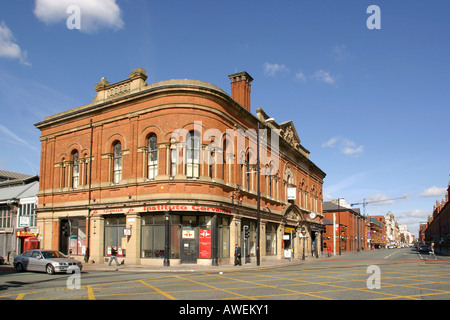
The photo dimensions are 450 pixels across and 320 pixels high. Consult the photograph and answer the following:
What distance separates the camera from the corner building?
28.3m

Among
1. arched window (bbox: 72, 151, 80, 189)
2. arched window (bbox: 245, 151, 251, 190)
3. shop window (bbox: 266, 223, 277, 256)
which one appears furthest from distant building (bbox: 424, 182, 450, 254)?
arched window (bbox: 72, 151, 80, 189)

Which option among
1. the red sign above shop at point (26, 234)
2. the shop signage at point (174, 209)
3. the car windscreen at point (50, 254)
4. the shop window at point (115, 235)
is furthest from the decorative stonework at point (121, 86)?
the red sign above shop at point (26, 234)

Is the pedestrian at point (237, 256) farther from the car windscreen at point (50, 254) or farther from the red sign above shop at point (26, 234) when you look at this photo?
the red sign above shop at point (26, 234)

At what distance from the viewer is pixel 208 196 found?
28.4 metres

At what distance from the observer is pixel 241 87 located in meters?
39.2

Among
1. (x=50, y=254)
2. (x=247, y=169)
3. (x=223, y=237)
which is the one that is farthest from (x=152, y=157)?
(x=50, y=254)

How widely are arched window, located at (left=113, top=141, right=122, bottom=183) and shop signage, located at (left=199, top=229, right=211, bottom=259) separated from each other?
846 cm

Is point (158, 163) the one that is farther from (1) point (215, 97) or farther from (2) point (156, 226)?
(1) point (215, 97)

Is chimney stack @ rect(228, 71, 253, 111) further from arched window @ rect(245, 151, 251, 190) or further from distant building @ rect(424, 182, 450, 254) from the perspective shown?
distant building @ rect(424, 182, 450, 254)

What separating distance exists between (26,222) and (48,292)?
28.5m

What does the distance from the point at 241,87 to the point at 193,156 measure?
41.9 ft

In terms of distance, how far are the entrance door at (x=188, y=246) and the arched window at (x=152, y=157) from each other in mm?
4818
